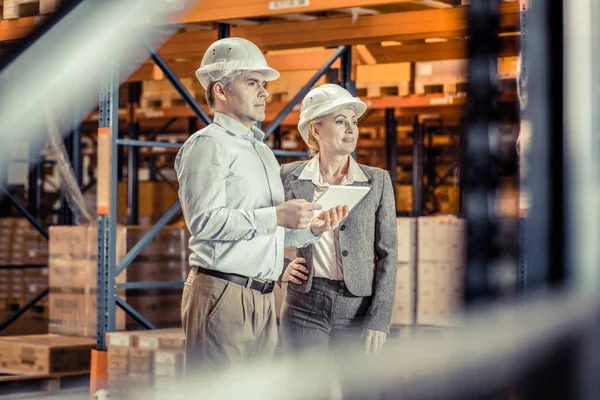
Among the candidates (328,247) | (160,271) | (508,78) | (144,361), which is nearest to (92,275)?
(160,271)

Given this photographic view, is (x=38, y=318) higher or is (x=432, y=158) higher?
(x=432, y=158)

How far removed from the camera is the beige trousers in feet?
9.12

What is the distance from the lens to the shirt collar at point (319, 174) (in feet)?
10.9

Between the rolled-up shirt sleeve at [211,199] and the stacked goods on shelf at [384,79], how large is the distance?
6286 millimetres

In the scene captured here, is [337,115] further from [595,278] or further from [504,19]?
[504,19]

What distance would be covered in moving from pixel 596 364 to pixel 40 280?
9.27m

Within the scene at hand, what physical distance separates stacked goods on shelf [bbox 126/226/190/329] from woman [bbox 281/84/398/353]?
4002mm

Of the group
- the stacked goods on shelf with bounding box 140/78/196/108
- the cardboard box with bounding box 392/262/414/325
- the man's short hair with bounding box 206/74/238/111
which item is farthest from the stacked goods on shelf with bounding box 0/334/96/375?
the man's short hair with bounding box 206/74/238/111

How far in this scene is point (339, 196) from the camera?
9.69ft

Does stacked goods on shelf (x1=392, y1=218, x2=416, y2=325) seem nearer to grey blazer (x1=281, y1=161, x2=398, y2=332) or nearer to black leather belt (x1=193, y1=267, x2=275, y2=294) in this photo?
grey blazer (x1=281, y1=161, x2=398, y2=332)

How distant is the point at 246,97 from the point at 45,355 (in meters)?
4.40

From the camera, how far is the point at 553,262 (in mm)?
1771

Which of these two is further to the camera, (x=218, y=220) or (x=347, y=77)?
(x=347, y=77)

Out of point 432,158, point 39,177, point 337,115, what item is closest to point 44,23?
point 337,115
